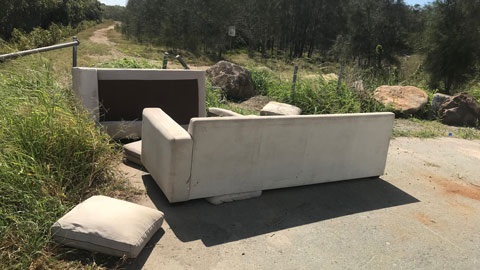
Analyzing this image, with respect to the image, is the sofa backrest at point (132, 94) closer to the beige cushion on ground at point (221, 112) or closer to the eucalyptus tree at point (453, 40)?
the beige cushion on ground at point (221, 112)

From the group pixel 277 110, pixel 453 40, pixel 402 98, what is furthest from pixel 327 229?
pixel 453 40

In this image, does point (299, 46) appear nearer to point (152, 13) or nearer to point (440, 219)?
point (152, 13)

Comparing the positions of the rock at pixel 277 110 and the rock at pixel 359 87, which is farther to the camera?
the rock at pixel 359 87

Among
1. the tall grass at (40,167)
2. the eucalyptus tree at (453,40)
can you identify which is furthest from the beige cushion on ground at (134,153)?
the eucalyptus tree at (453,40)

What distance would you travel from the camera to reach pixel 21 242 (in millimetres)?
2832

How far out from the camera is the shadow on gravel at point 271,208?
361 cm

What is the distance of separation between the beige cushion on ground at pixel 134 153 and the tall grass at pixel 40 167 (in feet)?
1.68

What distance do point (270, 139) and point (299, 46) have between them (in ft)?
122

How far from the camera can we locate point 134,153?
189 inches

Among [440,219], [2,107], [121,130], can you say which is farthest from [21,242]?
[440,219]

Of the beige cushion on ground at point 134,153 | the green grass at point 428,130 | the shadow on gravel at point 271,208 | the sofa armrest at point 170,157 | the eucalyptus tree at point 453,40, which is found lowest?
the green grass at point 428,130

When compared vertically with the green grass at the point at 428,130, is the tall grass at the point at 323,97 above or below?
above

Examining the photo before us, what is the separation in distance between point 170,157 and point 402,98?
8669 millimetres

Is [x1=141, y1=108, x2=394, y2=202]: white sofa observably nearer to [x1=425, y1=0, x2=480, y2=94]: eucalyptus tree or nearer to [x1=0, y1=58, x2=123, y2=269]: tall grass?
[x1=0, y1=58, x2=123, y2=269]: tall grass
